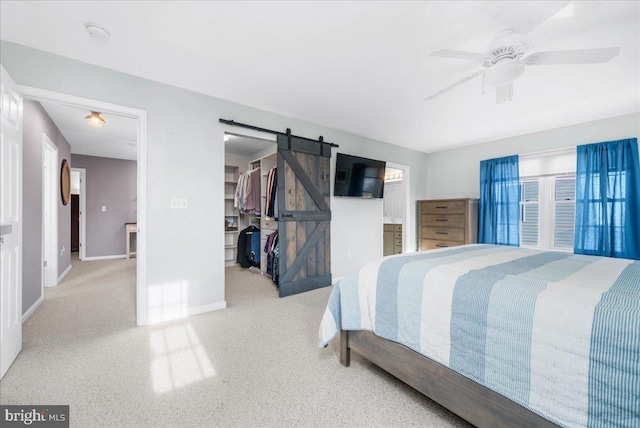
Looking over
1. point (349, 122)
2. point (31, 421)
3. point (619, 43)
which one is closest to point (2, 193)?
point (31, 421)

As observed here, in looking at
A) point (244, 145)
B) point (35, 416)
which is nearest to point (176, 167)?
point (35, 416)

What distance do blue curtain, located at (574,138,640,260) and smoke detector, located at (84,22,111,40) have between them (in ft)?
17.8

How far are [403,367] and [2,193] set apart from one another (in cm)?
270

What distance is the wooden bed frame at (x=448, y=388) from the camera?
1068mm

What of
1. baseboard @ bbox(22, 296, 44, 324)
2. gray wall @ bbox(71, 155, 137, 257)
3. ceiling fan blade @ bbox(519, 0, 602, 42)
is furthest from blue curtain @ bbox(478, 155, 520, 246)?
gray wall @ bbox(71, 155, 137, 257)

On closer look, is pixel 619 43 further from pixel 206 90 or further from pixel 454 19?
pixel 206 90

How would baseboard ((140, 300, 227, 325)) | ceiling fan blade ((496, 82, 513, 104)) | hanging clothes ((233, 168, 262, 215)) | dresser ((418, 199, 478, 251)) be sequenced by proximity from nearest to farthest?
1. ceiling fan blade ((496, 82, 513, 104))
2. baseboard ((140, 300, 227, 325))
3. dresser ((418, 199, 478, 251))
4. hanging clothes ((233, 168, 262, 215))

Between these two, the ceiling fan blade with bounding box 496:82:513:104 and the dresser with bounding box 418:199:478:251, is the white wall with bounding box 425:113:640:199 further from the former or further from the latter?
the ceiling fan blade with bounding box 496:82:513:104

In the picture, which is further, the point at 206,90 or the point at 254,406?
the point at 206,90

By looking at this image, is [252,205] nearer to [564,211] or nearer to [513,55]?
[513,55]

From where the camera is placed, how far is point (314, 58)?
2219 mm

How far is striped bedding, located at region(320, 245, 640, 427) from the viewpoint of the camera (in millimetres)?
876

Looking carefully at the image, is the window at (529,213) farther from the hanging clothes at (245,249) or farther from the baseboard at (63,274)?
the baseboard at (63,274)

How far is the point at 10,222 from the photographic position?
1837 millimetres
